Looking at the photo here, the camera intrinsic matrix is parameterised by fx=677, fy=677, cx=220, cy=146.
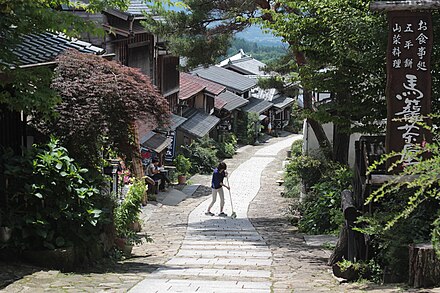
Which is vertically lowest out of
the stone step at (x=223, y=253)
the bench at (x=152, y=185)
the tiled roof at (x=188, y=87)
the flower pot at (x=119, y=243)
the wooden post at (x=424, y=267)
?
the bench at (x=152, y=185)

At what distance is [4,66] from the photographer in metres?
8.66

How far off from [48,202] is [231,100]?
1846 inches

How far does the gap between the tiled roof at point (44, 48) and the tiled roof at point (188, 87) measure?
1092 inches

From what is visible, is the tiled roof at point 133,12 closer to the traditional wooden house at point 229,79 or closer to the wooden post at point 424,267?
the wooden post at point 424,267

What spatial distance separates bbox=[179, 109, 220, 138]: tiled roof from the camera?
40.4 m

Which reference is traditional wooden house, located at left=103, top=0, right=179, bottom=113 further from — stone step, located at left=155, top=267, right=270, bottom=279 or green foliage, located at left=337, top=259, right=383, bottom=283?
green foliage, located at left=337, top=259, right=383, bottom=283

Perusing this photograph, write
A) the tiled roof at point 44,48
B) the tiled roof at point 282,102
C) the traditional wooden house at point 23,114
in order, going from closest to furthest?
1. the traditional wooden house at point 23,114
2. the tiled roof at point 44,48
3. the tiled roof at point 282,102

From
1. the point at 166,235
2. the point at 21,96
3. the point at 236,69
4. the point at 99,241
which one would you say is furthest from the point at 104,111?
the point at 236,69

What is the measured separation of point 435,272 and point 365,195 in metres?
2.83

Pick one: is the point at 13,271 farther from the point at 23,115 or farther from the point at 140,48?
the point at 140,48

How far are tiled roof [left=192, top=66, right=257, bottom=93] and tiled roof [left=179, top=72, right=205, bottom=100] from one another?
1056 centimetres

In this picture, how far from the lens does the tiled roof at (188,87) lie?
143 ft

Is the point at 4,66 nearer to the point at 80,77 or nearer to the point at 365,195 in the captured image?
the point at 80,77

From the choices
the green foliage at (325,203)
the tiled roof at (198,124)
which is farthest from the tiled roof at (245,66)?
the green foliage at (325,203)
